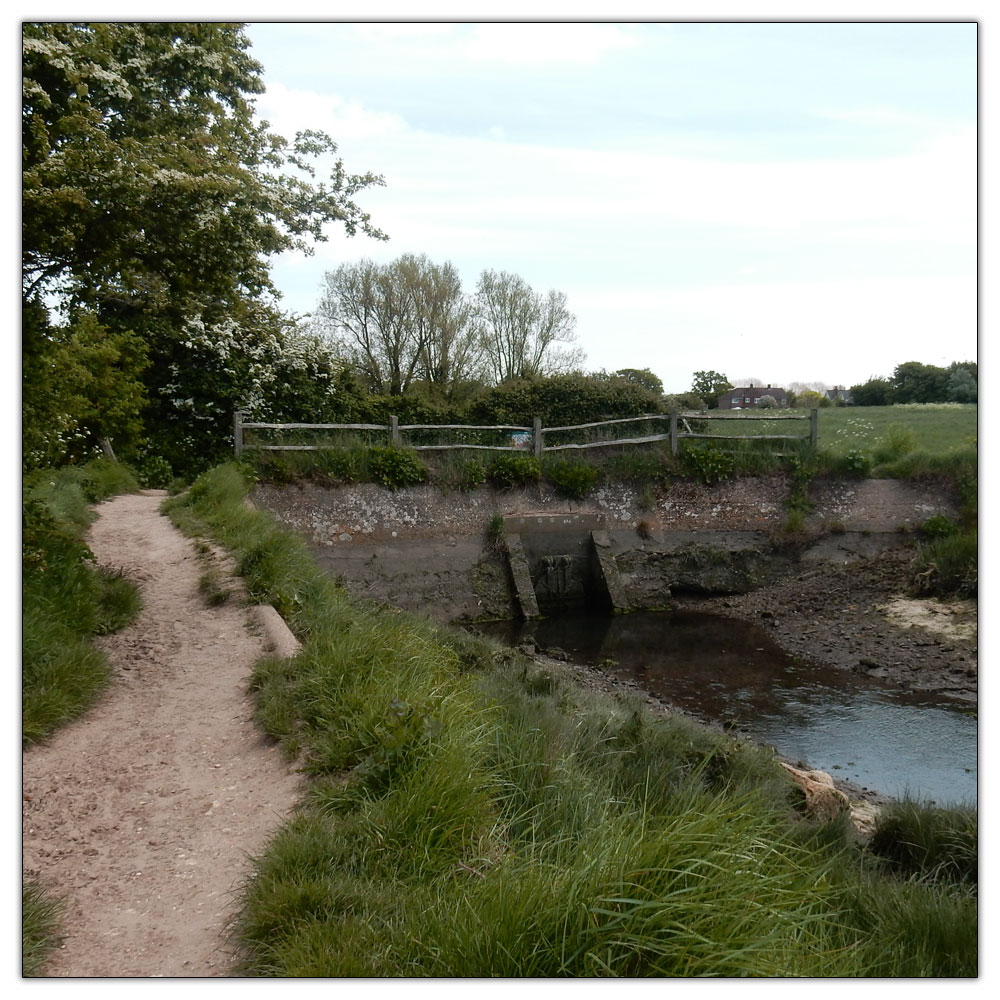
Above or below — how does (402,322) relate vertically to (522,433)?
above

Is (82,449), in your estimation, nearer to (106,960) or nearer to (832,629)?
(106,960)

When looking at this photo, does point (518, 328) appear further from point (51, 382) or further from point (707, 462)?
point (51, 382)

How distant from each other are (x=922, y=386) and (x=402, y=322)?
19.6m

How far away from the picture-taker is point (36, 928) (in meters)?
2.99

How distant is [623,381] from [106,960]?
1780 centimetres

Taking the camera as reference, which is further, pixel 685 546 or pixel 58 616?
pixel 685 546

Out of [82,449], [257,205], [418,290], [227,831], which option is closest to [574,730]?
[227,831]

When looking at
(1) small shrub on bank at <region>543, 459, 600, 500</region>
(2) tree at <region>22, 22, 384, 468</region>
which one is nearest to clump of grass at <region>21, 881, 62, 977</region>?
(2) tree at <region>22, 22, 384, 468</region>

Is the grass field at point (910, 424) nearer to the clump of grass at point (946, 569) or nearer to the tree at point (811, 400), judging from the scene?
the tree at point (811, 400)

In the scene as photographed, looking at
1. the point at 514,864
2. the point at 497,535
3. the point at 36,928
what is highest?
the point at 497,535

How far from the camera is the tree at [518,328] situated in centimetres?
2288

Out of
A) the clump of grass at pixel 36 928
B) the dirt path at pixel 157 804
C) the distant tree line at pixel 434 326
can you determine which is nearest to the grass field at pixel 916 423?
the dirt path at pixel 157 804

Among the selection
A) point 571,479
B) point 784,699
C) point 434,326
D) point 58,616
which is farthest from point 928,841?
point 434,326

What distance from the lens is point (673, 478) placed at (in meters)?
17.9
